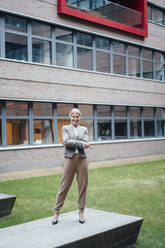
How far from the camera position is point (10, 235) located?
4.77m

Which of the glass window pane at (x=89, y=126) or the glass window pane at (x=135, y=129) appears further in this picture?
the glass window pane at (x=135, y=129)

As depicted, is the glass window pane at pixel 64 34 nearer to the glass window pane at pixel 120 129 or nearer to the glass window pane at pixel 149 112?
the glass window pane at pixel 120 129

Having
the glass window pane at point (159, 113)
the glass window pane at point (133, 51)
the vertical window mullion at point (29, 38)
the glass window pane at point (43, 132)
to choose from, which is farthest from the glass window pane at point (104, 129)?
the vertical window mullion at point (29, 38)

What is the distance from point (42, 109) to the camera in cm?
1778

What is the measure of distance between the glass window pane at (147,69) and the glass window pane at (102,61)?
404cm

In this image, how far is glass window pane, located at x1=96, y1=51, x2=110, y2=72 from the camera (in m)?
21.2

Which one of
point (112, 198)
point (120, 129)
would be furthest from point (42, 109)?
point (112, 198)

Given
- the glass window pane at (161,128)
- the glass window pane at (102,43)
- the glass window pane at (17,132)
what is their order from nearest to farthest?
the glass window pane at (17,132), the glass window pane at (102,43), the glass window pane at (161,128)

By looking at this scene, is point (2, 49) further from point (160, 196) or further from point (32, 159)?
point (160, 196)

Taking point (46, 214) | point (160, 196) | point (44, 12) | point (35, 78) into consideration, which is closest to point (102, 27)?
point (44, 12)

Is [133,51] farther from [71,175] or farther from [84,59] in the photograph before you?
[71,175]

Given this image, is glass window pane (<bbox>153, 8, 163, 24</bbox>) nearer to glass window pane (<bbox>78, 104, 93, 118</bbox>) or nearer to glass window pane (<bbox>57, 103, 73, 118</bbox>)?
glass window pane (<bbox>78, 104, 93, 118</bbox>)

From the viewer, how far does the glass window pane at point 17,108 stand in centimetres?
1628

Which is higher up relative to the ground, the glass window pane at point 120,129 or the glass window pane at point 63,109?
the glass window pane at point 63,109
